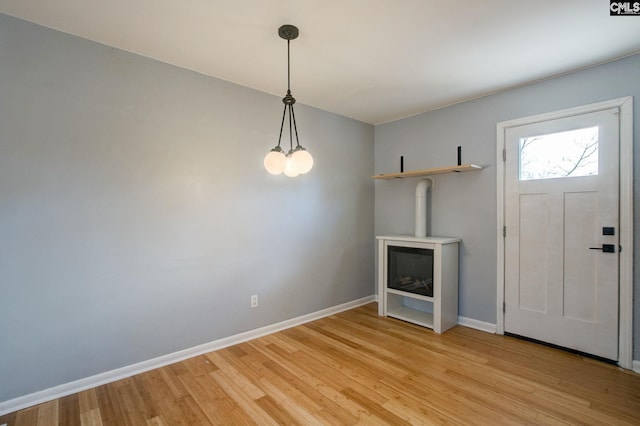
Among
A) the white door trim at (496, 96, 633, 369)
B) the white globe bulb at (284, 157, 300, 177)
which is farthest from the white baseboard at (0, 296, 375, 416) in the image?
the white door trim at (496, 96, 633, 369)

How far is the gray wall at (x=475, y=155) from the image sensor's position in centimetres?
261

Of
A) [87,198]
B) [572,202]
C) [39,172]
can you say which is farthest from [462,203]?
[39,172]

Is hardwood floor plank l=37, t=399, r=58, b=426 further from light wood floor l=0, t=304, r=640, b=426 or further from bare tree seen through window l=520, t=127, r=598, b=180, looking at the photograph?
bare tree seen through window l=520, t=127, r=598, b=180

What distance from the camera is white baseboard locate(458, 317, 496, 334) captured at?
10.8 feet

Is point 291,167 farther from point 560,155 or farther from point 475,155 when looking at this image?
point 560,155

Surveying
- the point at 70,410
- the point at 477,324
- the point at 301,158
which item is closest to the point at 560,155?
the point at 477,324

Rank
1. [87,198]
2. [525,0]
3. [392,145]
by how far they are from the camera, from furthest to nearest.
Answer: [392,145] < [87,198] < [525,0]

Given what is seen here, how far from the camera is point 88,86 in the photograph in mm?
2275

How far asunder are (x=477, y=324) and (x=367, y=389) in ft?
6.14

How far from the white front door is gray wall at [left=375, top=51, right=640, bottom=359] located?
151mm

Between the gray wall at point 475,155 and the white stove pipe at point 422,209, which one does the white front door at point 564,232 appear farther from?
the white stove pipe at point 422,209

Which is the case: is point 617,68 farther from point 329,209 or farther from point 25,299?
point 25,299

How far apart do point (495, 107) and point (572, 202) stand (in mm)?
1260

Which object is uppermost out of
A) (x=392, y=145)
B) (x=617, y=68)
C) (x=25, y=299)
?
(x=617, y=68)
